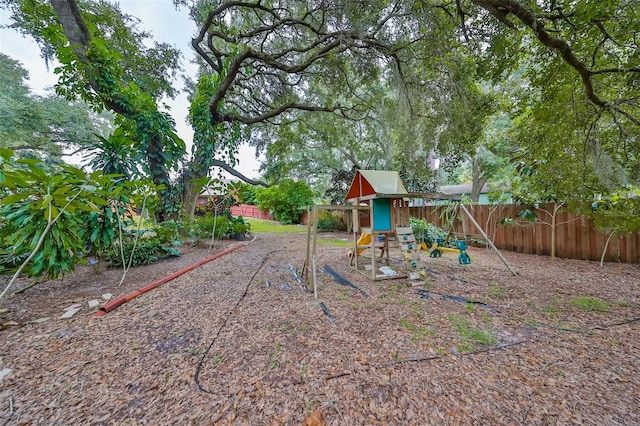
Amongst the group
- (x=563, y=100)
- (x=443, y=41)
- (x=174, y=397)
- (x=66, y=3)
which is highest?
(x=66, y=3)

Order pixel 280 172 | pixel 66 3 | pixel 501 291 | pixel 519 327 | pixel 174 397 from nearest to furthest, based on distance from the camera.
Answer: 1. pixel 174 397
2. pixel 519 327
3. pixel 501 291
4. pixel 66 3
5. pixel 280 172

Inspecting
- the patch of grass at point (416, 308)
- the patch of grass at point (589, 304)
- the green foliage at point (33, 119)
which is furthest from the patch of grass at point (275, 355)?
the green foliage at point (33, 119)

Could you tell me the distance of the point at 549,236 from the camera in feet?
16.2

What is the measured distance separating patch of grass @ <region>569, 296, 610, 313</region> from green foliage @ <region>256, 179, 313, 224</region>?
10649 millimetres

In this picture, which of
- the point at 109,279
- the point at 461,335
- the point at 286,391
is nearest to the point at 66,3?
the point at 109,279

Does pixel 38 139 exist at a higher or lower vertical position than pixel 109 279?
higher

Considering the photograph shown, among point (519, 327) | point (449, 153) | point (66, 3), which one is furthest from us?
point (449, 153)

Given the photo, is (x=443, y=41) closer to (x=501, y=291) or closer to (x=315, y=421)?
(x=501, y=291)

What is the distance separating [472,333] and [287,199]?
12542mm

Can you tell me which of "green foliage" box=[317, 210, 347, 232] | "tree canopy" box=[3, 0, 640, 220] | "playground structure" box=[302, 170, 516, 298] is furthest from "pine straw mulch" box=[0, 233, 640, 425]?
"green foliage" box=[317, 210, 347, 232]

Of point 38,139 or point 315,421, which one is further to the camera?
point 38,139

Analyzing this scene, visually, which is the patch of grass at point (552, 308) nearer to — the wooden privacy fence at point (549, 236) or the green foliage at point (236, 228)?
the wooden privacy fence at point (549, 236)

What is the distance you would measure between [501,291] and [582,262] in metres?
3.04

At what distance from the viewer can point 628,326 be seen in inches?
78.1
